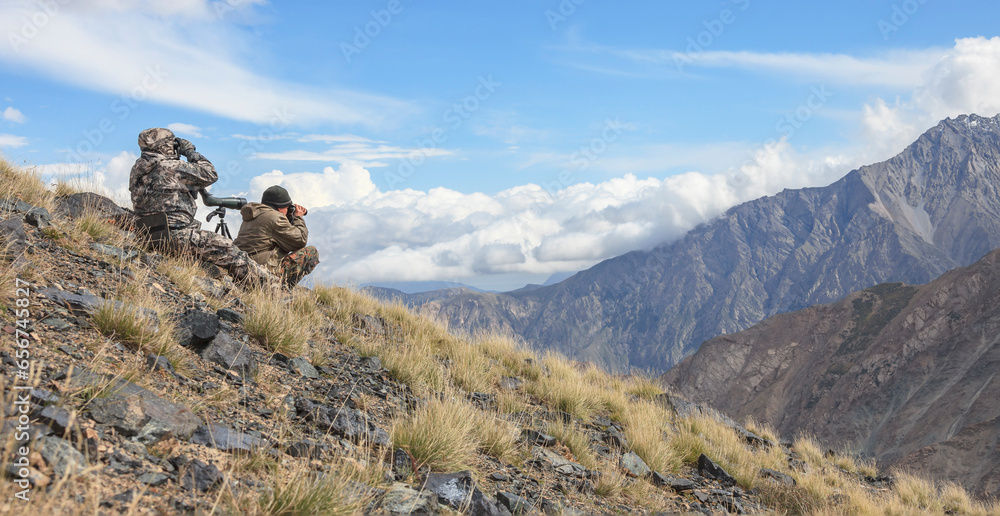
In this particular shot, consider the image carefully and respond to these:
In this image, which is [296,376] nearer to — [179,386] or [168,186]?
[179,386]

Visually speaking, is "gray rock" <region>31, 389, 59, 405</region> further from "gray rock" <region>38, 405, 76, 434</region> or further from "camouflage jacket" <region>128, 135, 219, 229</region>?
"camouflage jacket" <region>128, 135, 219, 229</region>

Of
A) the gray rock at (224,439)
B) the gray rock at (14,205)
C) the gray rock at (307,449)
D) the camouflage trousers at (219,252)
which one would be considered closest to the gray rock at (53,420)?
the gray rock at (224,439)

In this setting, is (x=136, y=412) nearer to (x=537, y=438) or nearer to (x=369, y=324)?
(x=537, y=438)

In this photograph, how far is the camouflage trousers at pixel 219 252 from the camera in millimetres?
8023

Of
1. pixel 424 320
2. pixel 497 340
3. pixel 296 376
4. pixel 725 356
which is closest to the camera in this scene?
pixel 296 376

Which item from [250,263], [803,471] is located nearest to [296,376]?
[250,263]

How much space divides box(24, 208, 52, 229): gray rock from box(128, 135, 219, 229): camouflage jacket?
4.33 ft

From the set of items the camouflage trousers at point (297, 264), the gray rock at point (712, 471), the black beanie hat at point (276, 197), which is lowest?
the gray rock at point (712, 471)

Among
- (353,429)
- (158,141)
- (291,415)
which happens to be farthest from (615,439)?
(158,141)

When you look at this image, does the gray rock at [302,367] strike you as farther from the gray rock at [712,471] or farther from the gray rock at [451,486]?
the gray rock at [712,471]

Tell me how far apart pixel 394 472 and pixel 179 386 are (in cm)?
188

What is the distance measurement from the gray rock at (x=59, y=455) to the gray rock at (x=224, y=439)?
807mm

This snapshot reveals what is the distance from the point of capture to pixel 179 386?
4.41 metres

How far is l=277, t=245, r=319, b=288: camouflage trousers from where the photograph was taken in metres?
9.19
